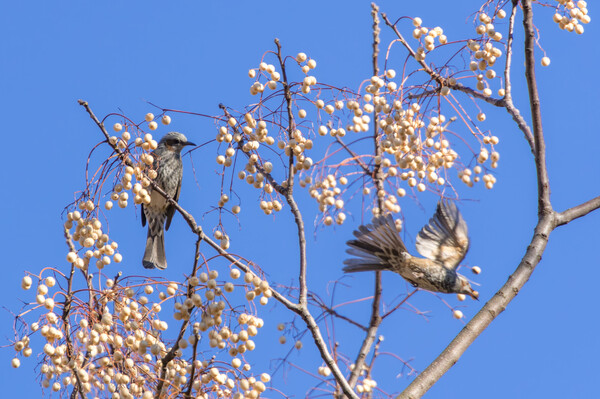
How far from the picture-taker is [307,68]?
3736 millimetres

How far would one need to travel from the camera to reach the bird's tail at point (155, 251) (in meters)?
7.27

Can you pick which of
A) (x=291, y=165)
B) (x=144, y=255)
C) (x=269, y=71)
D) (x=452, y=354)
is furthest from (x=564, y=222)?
(x=144, y=255)

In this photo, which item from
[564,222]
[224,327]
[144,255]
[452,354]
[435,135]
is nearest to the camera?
[224,327]

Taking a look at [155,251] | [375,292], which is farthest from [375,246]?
[155,251]

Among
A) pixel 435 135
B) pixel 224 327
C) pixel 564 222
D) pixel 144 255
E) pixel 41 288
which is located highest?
pixel 144 255

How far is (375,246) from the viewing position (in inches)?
205

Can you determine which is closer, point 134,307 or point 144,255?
point 134,307

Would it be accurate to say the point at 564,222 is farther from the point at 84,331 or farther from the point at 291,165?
the point at 84,331

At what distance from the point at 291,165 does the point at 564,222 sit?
1.48 m

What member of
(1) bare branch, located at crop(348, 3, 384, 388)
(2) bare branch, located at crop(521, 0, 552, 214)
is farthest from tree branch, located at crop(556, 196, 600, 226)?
(1) bare branch, located at crop(348, 3, 384, 388)

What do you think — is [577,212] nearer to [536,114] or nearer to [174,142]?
[536,114]

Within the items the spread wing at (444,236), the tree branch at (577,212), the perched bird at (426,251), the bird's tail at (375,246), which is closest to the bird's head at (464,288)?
the perched bird at (426,251)

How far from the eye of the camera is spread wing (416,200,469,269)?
573 cm

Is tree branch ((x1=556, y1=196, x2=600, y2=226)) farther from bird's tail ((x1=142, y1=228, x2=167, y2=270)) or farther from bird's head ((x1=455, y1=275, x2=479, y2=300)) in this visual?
bird's tail ((x1=142, y1=228, x2=167, y2=270))
